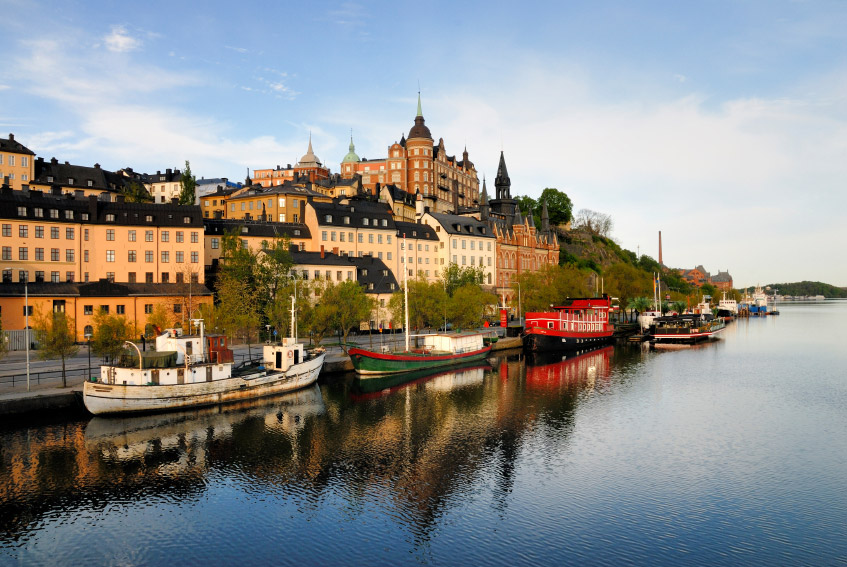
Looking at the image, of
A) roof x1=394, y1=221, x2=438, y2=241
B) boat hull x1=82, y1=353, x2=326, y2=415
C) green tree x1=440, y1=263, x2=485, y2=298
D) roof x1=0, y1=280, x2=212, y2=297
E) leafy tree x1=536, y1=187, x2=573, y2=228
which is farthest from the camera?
leafy tree x1=536, y1=187, x2=573, y2=228

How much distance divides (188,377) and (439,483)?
80.8ft

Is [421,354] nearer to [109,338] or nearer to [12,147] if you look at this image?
[109,338]

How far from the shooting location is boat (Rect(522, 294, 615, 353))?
8575 centimetres

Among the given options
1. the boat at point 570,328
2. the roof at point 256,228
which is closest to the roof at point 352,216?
the roof at point 256,228

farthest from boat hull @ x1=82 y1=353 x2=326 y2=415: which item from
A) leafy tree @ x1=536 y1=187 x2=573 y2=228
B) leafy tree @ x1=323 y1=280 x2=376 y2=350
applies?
leafy tree @ x1=536 y1=187 x2=573 y2=228

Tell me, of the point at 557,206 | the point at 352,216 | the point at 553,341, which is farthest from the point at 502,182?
the point at 553,341

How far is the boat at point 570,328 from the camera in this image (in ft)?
281

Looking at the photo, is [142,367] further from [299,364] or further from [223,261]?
[223,261]

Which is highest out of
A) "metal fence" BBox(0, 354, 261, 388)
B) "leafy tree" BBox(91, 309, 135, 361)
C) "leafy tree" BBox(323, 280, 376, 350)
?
"leafy tree" BBox(323, 280, 376, 350)

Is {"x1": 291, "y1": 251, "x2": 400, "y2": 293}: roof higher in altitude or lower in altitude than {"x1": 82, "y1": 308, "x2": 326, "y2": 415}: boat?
higher

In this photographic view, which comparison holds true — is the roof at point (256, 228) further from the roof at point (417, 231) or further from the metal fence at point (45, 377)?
the metal fence at point (45, 377)

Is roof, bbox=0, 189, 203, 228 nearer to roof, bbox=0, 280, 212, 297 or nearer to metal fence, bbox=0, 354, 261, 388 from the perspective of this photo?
roof, bbox=0, 280, 212, 297

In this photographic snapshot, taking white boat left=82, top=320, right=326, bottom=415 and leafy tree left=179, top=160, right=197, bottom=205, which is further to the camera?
leafy tree left=179, top=160, right=197, bottom=205

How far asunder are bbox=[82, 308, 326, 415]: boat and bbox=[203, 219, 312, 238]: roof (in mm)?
38169
